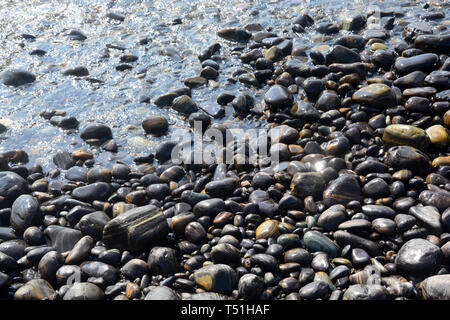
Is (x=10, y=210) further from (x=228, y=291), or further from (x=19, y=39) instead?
(x=19, y=39)

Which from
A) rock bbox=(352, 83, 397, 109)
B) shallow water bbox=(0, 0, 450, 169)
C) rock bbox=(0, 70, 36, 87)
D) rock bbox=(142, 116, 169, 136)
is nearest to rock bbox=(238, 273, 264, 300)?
shallow water bbox=(0, 0, 450, 169)

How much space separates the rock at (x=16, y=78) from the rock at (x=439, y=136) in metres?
7.30

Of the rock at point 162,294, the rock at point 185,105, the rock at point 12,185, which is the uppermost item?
the rock at point 185,105

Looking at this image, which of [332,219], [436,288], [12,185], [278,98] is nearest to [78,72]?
[12,185]

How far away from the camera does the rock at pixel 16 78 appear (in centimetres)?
782

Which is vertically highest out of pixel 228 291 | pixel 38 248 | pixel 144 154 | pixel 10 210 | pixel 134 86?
pixel 134 86

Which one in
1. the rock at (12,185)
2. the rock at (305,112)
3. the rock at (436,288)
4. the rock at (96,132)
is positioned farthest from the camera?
the rock at (96,132)

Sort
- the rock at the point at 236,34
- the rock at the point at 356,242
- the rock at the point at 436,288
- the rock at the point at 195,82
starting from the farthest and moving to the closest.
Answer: the rock at the point at 236,34
the rock at the point at 195,82
the rock at the point at 356,242
the rock at the point at 436,288

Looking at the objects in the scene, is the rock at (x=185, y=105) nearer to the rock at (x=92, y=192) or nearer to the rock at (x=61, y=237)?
the rock at (x=92, y=192)

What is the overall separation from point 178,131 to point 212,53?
2525mm

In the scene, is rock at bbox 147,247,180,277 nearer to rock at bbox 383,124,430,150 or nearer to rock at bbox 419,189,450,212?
rock at bbox 419,189,450,212

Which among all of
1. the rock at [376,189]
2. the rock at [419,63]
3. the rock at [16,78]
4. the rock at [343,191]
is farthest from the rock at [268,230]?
the rock at [16,78]

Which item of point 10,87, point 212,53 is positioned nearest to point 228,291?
point 212,53

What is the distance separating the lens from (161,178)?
5.49 m
